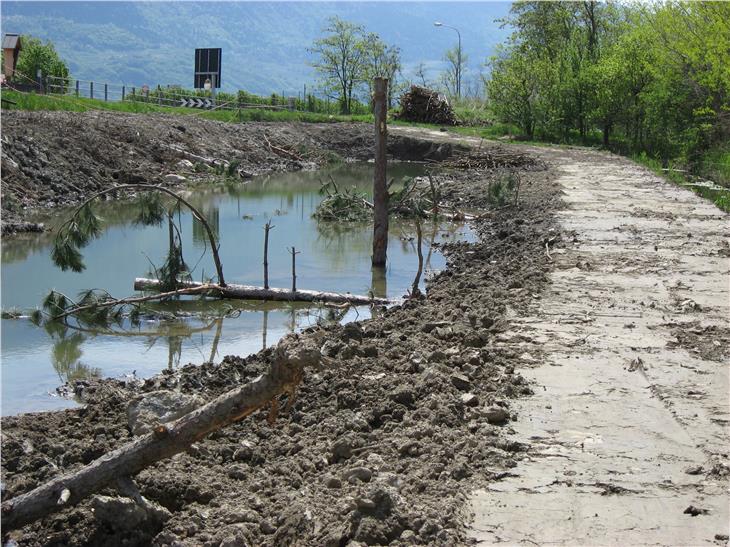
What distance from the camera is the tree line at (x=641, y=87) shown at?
27531mm

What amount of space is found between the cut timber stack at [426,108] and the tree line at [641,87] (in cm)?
360

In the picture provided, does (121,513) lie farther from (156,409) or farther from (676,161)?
(676,161)

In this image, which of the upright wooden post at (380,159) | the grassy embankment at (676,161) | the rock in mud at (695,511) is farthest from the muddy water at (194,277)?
the grassy embankment at (676,161)

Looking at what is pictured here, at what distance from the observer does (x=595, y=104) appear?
128 ft

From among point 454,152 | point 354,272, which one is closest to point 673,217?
point 354,272

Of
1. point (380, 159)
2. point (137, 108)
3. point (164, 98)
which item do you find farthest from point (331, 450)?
point (164, 98)

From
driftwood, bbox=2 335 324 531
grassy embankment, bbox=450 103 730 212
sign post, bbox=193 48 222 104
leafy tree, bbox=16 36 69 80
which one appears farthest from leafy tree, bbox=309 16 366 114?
driftwood, bbox=2 335 324 531

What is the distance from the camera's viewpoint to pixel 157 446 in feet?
18.2

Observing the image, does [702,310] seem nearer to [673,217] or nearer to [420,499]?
[420,499]

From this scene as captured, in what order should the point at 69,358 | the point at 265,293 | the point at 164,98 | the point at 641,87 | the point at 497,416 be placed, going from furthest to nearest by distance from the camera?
1. the point at 164,98
2. the point at 641,87
3. the point at 265,293
4. the point at 69,358
5. the point at 497,416

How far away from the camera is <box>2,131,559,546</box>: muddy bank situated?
5.22m

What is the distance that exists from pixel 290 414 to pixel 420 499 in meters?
2.25

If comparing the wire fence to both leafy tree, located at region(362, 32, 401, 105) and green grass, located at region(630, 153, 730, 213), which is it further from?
green grass, located at region(630, 153, 730, 213)

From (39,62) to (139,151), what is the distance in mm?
40553
